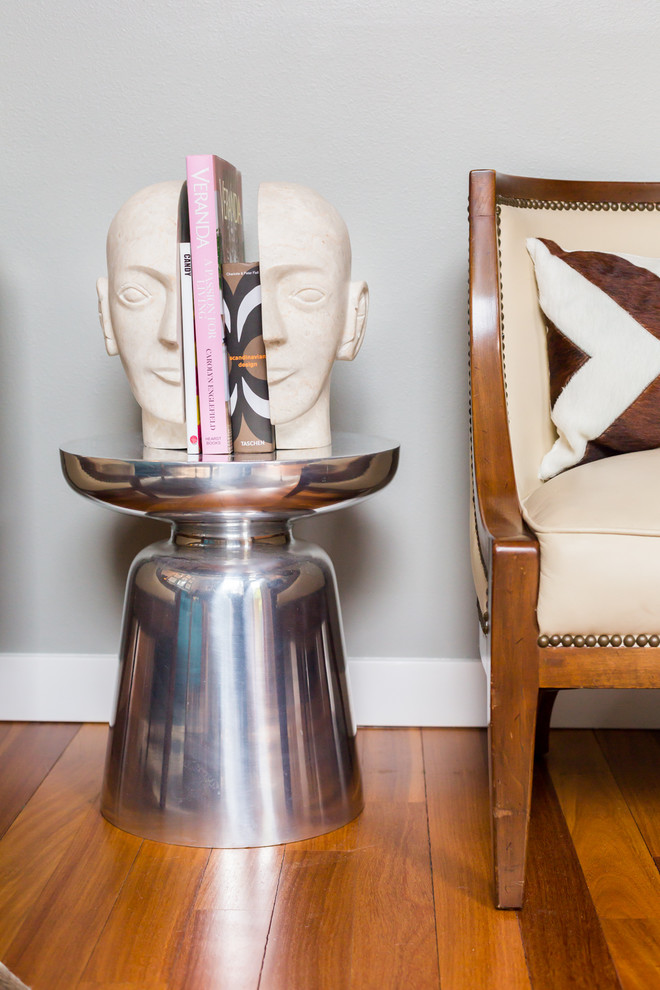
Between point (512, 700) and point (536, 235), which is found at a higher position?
point (536, 235)

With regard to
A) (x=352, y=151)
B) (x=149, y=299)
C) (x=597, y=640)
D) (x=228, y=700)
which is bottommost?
(x=228, y=700)

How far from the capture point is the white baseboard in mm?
1585

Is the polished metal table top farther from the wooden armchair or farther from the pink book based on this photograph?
the wooden armchair

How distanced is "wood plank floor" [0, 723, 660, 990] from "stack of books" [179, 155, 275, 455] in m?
0.53

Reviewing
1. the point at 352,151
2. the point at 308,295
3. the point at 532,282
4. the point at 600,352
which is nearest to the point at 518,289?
the point at 532,282

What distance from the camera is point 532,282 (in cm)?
129

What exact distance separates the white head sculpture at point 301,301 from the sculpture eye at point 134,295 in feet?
0.49

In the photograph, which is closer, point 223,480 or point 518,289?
point 223,480

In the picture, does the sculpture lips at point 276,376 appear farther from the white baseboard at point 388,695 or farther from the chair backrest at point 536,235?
the white baseboard at point 388,695

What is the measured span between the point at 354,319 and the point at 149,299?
27cm

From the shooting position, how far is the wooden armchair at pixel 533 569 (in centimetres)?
94

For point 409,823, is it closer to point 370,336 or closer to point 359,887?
point 359,887

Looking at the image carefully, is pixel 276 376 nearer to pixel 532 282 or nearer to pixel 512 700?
pixel 532 282

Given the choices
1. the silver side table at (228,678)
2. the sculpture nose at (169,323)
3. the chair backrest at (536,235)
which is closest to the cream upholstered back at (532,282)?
the chair backrest at (536,235)
